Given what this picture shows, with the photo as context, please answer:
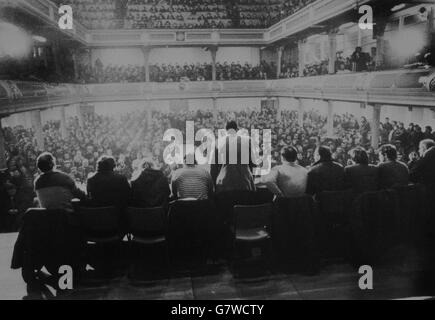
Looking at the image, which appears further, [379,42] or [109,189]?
[379,42]

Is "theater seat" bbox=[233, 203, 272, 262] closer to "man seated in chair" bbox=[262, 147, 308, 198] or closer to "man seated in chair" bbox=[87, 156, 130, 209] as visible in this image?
"man seated in chair" bbox=[262, 147, 308, 198]

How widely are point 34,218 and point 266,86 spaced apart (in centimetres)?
2026

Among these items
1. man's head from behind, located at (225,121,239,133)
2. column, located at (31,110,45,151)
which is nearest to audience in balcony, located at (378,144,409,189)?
man's head from behind, located at (225,121,239,133)

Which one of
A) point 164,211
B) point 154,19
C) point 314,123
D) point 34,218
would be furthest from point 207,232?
point 154,19

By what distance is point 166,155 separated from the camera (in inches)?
448

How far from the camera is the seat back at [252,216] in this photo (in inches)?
156

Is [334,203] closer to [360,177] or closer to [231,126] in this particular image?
[360,177]

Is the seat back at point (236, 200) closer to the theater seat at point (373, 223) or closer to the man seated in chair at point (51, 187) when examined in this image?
the theater seat at point (373, 223)

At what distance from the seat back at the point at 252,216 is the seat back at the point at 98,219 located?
1.25 m

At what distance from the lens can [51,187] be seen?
4039 mm

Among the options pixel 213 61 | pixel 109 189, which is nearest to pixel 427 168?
pixel 109 189

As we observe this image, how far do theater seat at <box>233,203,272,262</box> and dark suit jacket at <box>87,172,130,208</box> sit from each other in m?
1.23

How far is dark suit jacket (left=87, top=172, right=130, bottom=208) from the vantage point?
14.0 feet

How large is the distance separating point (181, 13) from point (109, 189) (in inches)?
909
